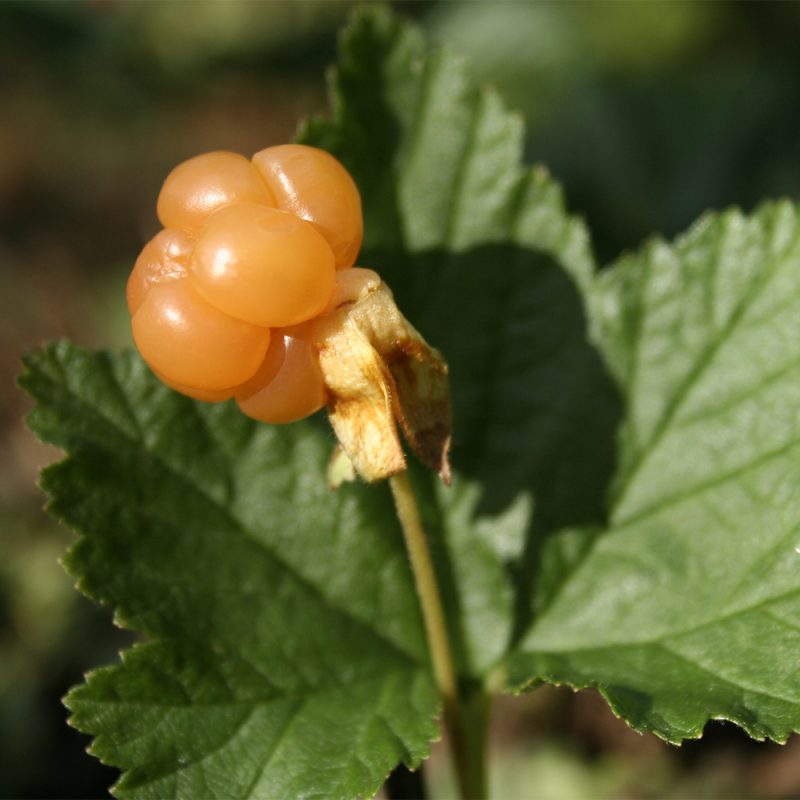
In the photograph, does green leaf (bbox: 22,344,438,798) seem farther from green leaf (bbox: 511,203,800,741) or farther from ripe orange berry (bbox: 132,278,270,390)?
ripe orange berry (bbox: 132,278,270,390)

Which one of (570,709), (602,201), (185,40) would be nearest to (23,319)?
(185,40)

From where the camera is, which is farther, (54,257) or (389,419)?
(54,257)

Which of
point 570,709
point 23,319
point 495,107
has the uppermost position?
point 23,319

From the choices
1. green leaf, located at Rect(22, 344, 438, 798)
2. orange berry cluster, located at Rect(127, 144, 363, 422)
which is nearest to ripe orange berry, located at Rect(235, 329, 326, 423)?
orange berry cluster, located at Rect(127, 144, 363, 422)

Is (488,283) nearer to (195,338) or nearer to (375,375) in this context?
(375,375)

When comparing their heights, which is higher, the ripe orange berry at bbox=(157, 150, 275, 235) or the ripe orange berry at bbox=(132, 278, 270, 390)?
the ripe orange berry at bbox=(157, 150, 275, 235)

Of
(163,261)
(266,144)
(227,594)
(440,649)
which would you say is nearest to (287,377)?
(163,261)

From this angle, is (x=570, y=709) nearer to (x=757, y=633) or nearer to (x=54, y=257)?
(x=757, y=633)

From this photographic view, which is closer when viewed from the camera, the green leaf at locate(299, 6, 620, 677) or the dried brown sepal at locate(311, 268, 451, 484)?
the dried brown sepal at locate(311, 268, 451, 484)
